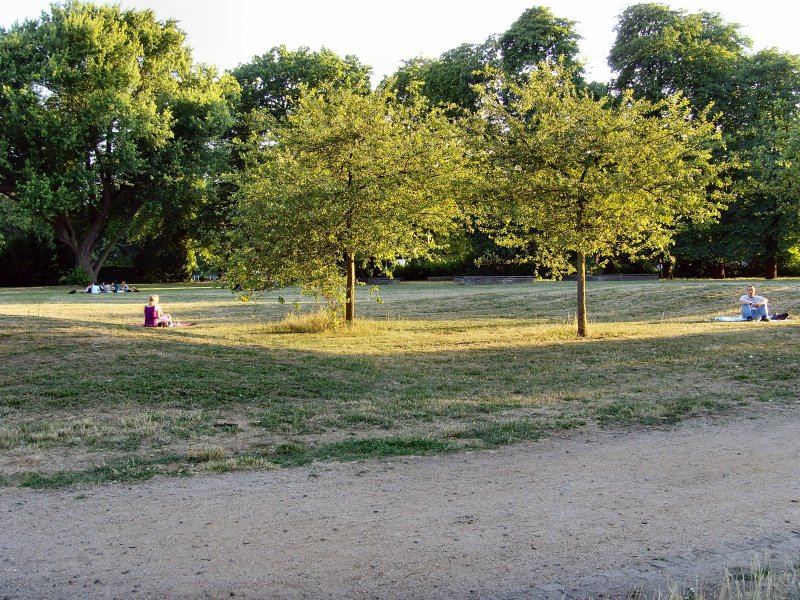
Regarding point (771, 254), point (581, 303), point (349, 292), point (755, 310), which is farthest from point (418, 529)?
point (771, 254)

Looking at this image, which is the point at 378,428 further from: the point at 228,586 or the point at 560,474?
the point at 228,586

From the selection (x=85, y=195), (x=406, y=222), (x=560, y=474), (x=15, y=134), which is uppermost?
(x=15, y=134)

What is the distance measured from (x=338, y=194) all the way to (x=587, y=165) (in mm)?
5094

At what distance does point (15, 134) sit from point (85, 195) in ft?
14.0

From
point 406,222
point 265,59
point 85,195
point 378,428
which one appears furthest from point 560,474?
point 265,59

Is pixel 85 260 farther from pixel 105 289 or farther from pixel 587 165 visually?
pixel 587 165

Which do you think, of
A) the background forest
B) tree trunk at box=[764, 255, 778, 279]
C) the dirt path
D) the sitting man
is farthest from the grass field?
tree trunk at box=[764, 255, 778, 279]

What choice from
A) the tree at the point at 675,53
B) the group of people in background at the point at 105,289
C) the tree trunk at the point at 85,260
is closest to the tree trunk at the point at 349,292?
the group of people in background at the point at 105,289

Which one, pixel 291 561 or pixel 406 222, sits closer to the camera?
pixel 291 561

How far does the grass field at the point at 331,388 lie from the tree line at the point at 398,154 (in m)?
2.41

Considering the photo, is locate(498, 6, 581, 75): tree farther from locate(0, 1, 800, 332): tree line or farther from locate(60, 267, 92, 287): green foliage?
locate(60, 267, 92, 287): green foliage

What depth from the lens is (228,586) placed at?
3.74m

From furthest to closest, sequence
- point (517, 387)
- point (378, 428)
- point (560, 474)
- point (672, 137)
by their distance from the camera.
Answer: point (672, 137), point (517, 387), point (378, 428), point (560, 474)

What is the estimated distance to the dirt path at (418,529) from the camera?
3.81 metres
